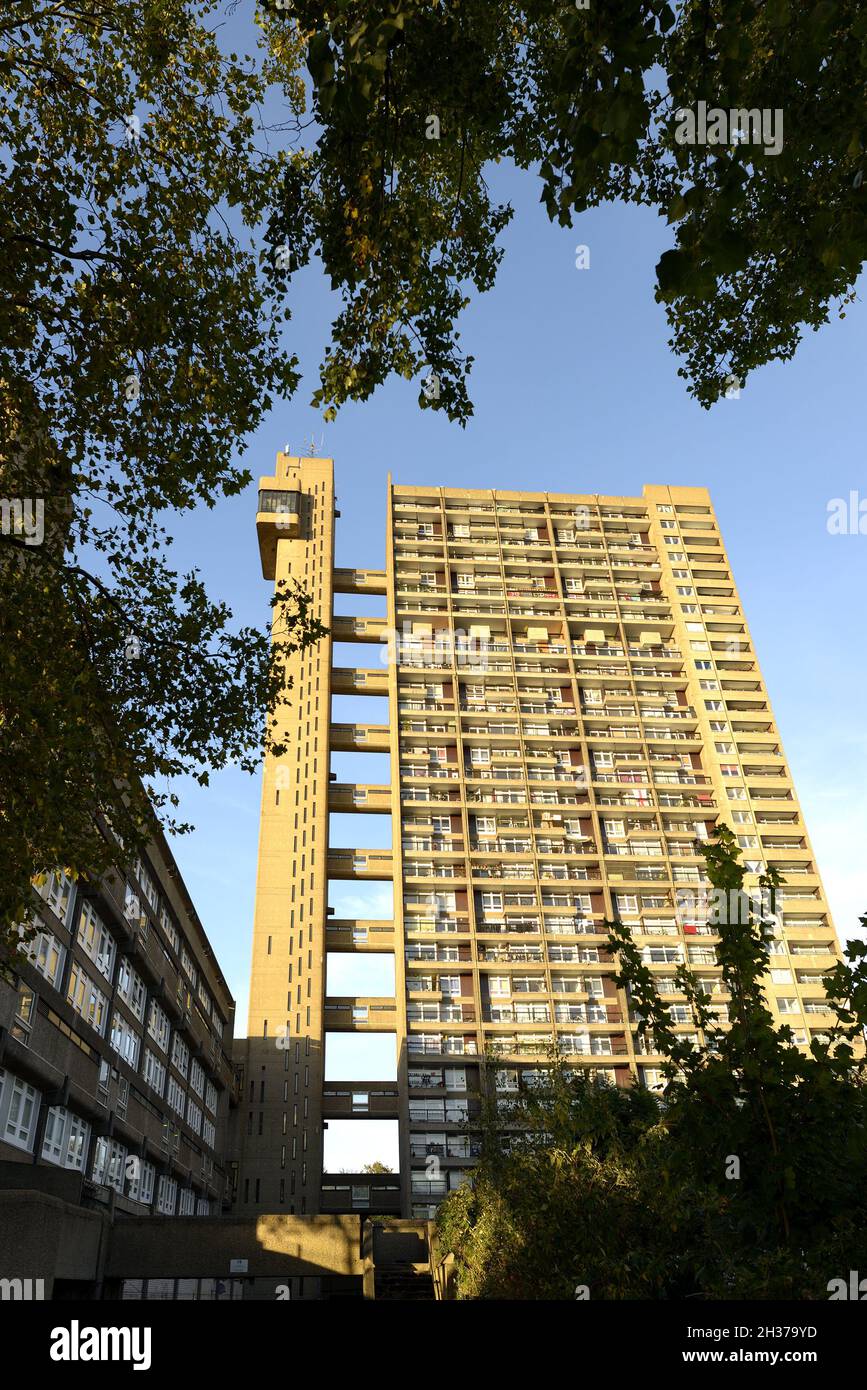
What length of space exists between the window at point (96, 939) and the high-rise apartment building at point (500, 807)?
26.3 metres

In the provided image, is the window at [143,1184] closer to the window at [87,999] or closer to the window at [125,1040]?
the window at [125,1040]

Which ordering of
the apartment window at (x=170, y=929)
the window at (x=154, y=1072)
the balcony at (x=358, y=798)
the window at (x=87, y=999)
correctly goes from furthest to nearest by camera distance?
the balcony at (x=358, y=798) < the apartment window at (x=170, y=929) < the window at (x=154, y=1072) < the window at (x=87, y=999)

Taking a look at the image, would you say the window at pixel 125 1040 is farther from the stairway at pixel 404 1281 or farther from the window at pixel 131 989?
the stairway at pixel 404 1281

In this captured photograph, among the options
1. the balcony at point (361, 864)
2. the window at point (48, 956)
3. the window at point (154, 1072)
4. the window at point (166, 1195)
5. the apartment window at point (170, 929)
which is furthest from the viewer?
the balcony at point (361, 864)

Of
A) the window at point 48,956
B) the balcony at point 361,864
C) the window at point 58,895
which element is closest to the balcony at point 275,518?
the balcony at point 361,864

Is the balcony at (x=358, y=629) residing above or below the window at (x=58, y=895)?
above

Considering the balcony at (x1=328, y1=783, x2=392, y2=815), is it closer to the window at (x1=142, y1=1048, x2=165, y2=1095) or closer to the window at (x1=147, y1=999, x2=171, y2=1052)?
the window at (x1=147, y1=999, x2=171, y2=1052)

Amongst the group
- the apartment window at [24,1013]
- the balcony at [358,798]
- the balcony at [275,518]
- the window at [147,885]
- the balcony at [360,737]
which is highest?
the balcony at [275,518]

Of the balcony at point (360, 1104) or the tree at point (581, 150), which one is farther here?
the balcony at point (360, 1104)

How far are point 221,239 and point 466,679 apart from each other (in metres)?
63.6

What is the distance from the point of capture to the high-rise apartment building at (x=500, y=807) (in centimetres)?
5934

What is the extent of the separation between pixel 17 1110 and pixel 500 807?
47.5m
